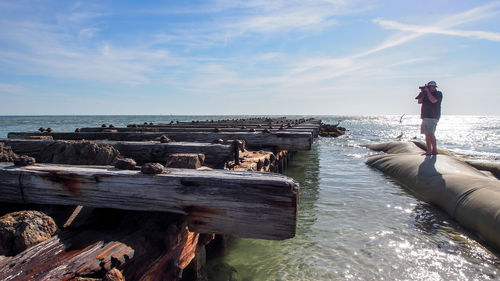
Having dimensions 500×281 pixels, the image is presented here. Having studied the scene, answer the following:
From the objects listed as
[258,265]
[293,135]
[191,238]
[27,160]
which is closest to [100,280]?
[191,238]

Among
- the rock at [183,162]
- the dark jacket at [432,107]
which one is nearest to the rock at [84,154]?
the rock at [183,162]

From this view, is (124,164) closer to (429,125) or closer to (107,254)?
(107,254)

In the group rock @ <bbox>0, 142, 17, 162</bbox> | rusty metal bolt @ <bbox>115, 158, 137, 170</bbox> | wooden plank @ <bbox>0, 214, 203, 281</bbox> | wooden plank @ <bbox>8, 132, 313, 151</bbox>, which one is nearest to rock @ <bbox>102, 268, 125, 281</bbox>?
wooden plank @ <bbox>0, 214, 203, 281</bbox>

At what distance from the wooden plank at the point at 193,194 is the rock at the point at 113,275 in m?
0.56

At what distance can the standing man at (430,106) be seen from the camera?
27.9 ft

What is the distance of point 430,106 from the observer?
8750 mm

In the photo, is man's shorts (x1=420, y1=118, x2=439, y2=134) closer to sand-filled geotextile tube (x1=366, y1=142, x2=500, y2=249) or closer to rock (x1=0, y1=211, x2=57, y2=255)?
sand-filled geotextile tube (x1=366, y1=142, x2=500, y2=249)

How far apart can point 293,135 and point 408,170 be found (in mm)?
4993

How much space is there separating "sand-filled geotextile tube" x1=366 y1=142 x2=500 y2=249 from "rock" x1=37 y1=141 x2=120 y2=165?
5.75 metres

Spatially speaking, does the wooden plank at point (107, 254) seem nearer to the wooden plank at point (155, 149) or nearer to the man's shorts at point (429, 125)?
the wooden plank at point (155, 149)

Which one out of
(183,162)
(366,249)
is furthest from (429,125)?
(183,162)

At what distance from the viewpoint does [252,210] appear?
1923 millimetres

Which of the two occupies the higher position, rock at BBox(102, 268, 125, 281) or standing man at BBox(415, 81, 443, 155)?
standing man at BBox(415, 81, 443, 155)

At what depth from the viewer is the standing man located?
8.49 m
